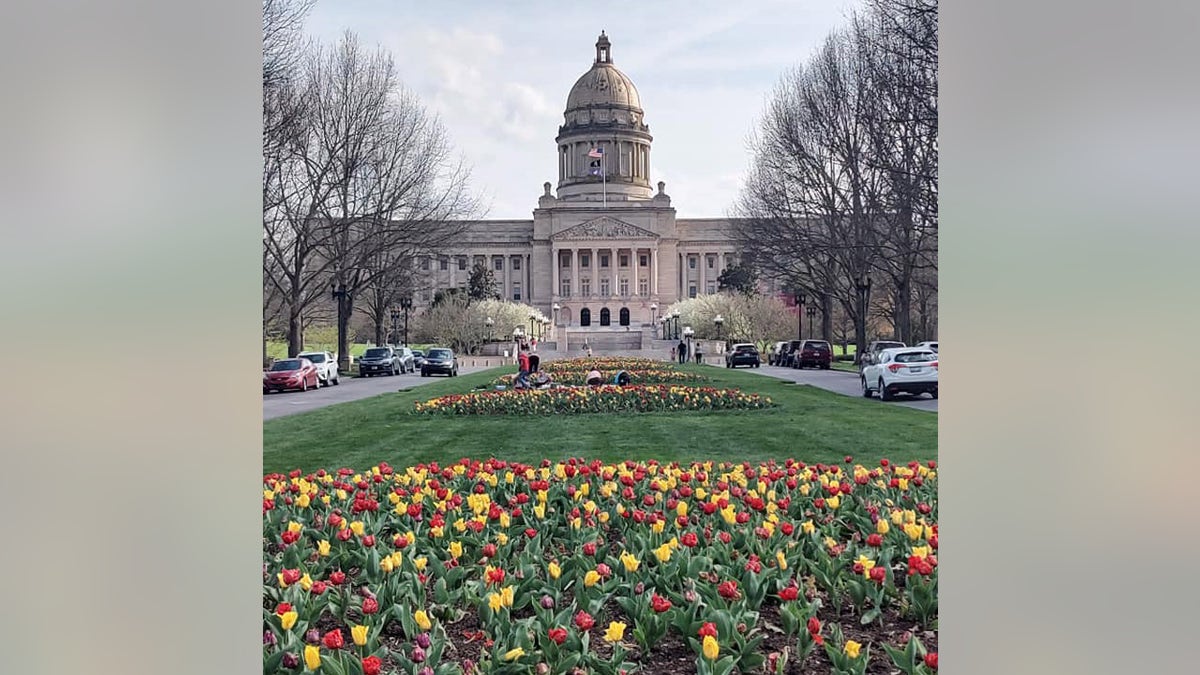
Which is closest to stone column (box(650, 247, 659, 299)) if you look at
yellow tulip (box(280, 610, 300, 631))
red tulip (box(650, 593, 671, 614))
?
red tulip (box(650, 593, 671, 614))

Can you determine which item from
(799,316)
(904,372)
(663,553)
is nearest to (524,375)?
(904,372)

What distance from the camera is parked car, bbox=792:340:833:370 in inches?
1554

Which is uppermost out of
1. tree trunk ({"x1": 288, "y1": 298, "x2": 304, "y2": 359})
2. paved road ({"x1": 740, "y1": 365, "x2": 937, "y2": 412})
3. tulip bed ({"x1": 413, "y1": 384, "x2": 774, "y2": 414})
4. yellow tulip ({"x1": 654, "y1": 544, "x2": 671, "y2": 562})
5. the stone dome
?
the stone dome

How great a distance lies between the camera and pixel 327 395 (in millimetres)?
24828

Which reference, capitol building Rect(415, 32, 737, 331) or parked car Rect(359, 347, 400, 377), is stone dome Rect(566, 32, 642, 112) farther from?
parked car Rect(359, 347, 400, 377)

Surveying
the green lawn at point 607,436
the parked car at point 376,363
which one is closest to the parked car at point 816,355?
the parked car at point 376,363

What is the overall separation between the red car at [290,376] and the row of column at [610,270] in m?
73.7

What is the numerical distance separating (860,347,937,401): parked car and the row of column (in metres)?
79.0

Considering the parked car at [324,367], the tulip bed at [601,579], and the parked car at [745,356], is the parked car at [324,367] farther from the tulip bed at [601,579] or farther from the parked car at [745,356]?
the tulip bed at [601,579]

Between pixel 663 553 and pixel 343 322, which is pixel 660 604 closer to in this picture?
pixel 663 553
